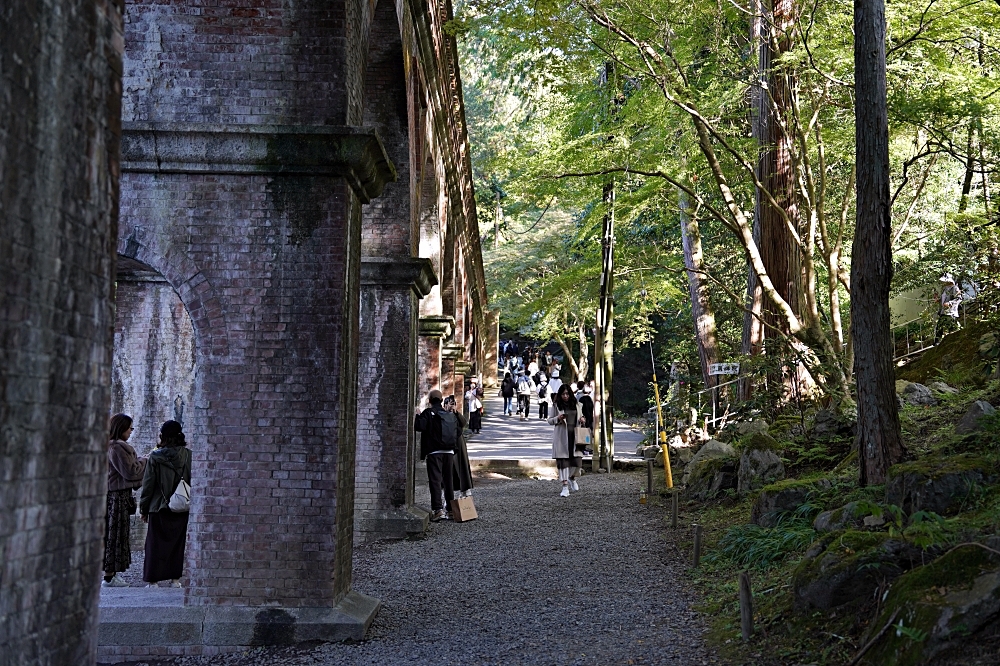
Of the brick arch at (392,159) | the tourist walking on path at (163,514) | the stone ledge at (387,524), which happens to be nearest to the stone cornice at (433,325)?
the brick arch at (392,159)

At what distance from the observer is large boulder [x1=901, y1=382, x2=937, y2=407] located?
1300 cm

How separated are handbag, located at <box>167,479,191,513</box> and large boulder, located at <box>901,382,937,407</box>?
29.4 feet

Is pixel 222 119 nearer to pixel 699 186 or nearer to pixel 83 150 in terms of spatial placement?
pixel 83 150

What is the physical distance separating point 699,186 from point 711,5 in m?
5.08

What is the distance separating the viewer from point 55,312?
146 inches

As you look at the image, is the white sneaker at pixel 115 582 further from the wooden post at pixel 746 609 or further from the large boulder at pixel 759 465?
the large boulder at pixel 759 465

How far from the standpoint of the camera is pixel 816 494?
9.84 meters

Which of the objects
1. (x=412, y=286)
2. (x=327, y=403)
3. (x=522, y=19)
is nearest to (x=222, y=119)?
(x=327, y=403)

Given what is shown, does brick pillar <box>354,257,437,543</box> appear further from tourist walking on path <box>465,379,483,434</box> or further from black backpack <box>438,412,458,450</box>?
tourist walking on path <box>465,379,483,434</box>

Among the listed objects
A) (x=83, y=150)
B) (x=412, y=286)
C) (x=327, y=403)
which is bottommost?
(x=327, y=403)

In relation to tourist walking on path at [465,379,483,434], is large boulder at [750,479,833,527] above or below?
below

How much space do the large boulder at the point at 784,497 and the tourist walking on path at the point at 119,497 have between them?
599 centimetres

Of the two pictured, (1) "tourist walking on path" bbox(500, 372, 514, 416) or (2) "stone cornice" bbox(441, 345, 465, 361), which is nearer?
(2) "stone cornice" bbox(441, 345, 465, 361)

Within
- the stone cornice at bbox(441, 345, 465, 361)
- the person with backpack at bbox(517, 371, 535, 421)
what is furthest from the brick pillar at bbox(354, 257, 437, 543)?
the person with backpack at bbox(517, 371, 535, 421)
